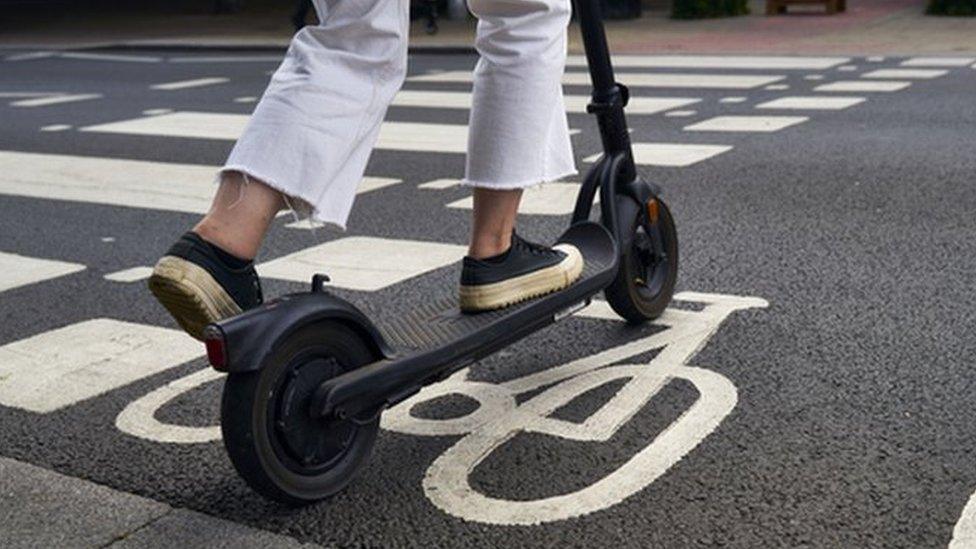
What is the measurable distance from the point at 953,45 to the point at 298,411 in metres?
11.8


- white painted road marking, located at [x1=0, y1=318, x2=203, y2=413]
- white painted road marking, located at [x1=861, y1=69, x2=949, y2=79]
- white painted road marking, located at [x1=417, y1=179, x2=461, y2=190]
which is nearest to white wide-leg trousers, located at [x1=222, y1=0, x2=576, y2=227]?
white painted road marking, located at [x1=0, y1=318, x2=203, y2=413]

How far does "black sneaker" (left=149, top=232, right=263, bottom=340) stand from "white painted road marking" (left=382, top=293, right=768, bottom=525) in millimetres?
513

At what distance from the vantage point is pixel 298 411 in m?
2.66

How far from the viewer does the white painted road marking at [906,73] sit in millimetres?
10391

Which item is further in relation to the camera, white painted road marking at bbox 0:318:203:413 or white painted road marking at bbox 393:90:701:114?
white painted road marking at bbox 393:90:701:114

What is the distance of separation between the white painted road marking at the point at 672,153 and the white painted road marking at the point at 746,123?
0.56 metres

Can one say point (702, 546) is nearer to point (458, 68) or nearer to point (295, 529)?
point (295, 529)

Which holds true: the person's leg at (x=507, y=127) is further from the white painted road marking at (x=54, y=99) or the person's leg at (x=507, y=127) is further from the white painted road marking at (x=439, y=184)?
the white painted road marking at (x=54, y=99)

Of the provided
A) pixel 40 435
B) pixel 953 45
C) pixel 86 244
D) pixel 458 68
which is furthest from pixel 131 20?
pixel 40 435

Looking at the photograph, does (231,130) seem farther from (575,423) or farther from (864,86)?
(575,423)

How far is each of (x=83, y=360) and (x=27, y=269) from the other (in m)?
1.33

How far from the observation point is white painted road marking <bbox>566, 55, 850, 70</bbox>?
1175cm

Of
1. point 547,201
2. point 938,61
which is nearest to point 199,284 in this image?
point 547,201

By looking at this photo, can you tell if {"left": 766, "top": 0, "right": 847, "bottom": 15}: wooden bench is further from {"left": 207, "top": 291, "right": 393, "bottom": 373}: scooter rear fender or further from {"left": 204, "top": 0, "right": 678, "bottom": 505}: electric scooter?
{"left": 207, "top": 291, "right": 393, "bottom": 373}: scooter rear fender
